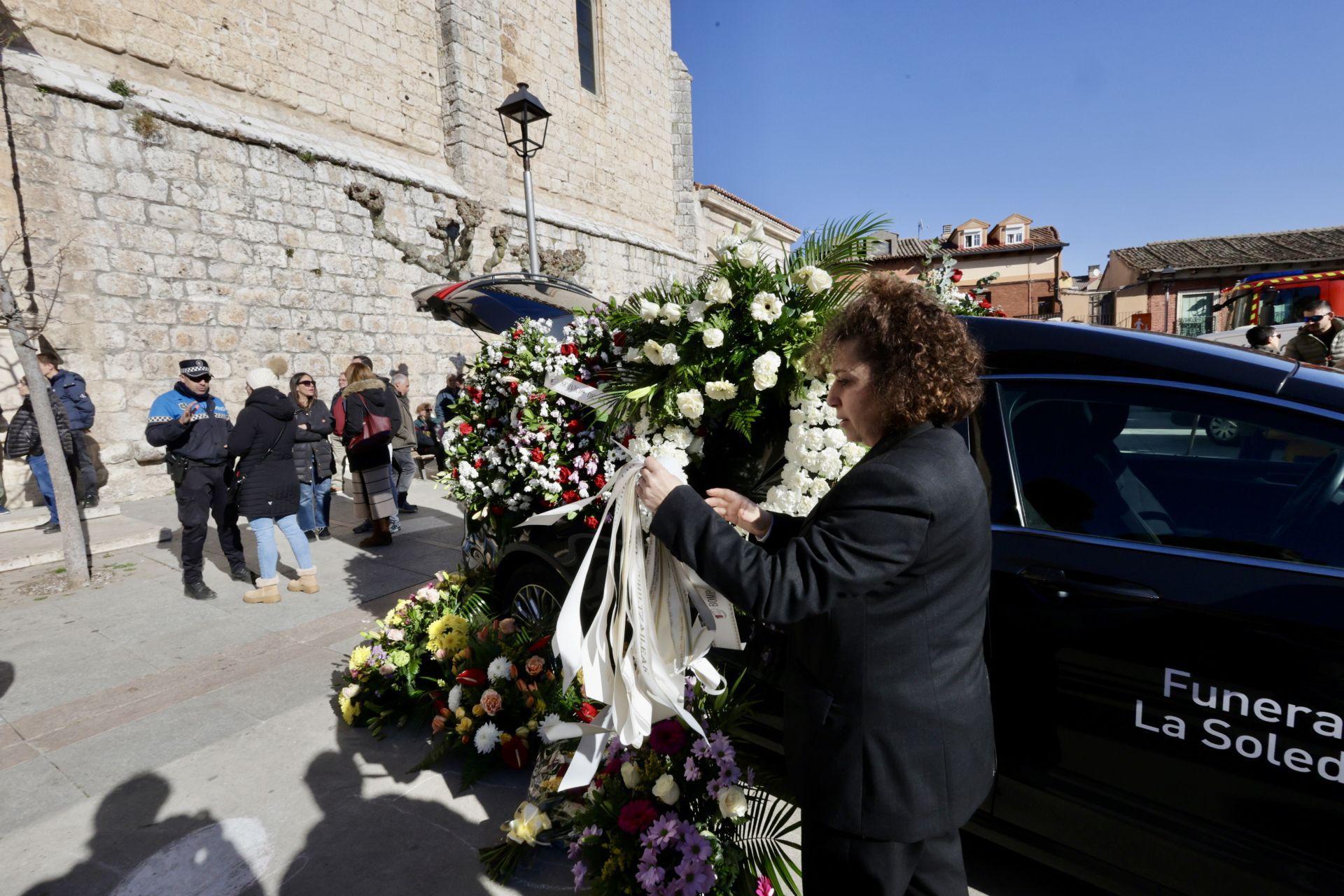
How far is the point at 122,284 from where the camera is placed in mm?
8859

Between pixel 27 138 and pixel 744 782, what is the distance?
1073 cm

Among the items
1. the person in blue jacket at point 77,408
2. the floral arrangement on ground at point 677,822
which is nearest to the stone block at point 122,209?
the person in blue jacket at point 77,408

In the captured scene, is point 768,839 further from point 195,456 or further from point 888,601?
point 195,456

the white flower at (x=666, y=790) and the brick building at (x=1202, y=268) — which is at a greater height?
the brick building at (x=1202, y=268)

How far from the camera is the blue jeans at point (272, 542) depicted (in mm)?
5555

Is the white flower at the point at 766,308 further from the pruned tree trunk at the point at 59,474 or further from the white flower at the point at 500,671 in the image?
the pruned tree trunk at the point at 59,474

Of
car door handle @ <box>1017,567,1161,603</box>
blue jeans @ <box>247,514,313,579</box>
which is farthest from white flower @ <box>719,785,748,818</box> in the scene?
blue jeans @ <box>247,514,313,579</box>

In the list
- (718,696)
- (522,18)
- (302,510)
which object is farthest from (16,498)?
(522,18)

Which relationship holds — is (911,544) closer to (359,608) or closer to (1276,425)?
(1276,425)

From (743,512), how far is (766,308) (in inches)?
36.0

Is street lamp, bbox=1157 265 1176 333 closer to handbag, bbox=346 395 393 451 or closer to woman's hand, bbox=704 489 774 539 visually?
handbag, bbox=346 395 393 451

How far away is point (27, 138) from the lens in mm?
8023

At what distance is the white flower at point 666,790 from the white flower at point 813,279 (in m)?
1.69

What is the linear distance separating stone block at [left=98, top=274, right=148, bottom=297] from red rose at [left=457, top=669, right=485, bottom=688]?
877cm
